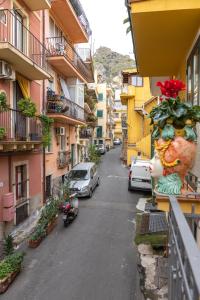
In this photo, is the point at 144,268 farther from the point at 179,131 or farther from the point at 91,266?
the point at 179,131

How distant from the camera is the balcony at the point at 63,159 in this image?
60.1ft

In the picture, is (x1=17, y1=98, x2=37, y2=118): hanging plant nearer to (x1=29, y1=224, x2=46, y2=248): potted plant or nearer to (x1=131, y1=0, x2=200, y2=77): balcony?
(x1=29, y1=224, x2=46, y2=248): potted plant

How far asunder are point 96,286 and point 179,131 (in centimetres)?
541

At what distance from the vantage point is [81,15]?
19312mm

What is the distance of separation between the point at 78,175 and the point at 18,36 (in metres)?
8.86

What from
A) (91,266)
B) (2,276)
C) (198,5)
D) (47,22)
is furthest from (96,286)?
(47,22)

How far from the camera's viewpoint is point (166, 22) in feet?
14.9

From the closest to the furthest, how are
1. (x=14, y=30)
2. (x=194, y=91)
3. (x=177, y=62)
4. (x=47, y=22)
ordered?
(x=194, y=91), (x=177, y=62), (x=14, y=30), (x=47, y=22)

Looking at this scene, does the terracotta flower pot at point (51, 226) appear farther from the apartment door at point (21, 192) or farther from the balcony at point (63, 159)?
the balcony at point (63, 159)

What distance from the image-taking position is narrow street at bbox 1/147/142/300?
7133 mm

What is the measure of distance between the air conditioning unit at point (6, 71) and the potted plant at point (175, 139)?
8351 millimetres

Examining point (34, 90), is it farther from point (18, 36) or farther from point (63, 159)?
point (63, 159)

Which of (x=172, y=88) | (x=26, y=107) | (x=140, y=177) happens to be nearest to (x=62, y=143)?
(x=140, y=177)

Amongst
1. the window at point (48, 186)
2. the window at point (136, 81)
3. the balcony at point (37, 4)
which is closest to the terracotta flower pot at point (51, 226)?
the window at point (48, 186)
